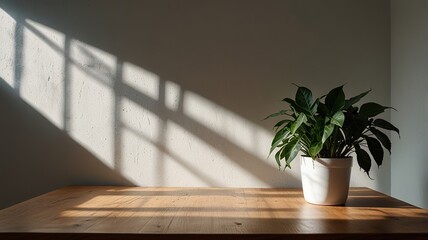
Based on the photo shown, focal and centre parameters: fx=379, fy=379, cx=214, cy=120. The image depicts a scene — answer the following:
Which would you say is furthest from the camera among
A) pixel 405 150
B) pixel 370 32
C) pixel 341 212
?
pixel 370 32

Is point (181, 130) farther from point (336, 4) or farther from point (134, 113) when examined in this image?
point (336, 4)


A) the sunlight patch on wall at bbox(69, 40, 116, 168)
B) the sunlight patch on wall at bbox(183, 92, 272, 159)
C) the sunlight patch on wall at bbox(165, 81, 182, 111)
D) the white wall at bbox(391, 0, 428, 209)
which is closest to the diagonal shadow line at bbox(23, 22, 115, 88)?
the sunlight patch on wall at bbox(69, 40, 116, 168)

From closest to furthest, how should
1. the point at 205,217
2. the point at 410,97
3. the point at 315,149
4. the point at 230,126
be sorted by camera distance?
the point at 205,217 → the point at 315,149 → the point at 410,97 → the point at 230,126

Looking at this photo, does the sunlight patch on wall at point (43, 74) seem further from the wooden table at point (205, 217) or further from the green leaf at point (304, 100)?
the green leaf at point (304, 100)

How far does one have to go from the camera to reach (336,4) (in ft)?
5.93

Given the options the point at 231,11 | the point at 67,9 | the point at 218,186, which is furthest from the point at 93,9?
the point at 218,186

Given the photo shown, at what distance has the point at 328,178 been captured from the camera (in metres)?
1.33

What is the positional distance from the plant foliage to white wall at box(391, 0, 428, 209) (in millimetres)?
327

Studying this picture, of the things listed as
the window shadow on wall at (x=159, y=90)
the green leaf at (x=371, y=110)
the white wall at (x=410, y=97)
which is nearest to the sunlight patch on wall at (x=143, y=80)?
the window shadow on wall at (x=159, y=90)

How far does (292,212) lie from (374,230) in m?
0.30

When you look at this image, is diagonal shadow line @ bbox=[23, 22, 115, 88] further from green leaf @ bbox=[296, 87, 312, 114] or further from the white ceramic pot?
the white ceramic pot

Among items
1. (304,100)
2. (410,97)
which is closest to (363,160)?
(304,100)

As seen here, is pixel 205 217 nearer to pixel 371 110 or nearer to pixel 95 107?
pixel 371 110

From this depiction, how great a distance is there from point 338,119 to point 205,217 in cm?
53
